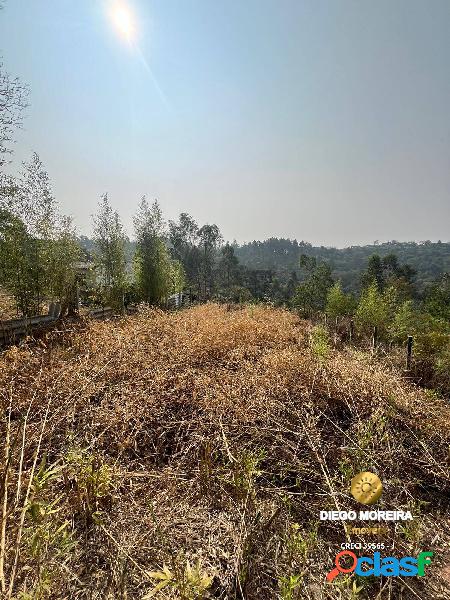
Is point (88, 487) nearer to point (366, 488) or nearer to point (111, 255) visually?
point (366, 488)

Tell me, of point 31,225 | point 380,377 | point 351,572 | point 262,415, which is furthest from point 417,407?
point 31,225

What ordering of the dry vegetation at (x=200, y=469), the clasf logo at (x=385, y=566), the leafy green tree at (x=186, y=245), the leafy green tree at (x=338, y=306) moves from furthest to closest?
1. the leafy green tree at (x=186, y=245)
2. the leafy green tree at (x=338, y=306)
3. the clasf logo at (x=385, y=566)
4. the dry vegetation at (x=200, y=469)

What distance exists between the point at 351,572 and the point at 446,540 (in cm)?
76

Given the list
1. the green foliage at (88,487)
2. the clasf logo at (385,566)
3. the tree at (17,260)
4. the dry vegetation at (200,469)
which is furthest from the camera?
the tree at (17,260)

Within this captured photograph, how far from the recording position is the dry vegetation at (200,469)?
1.59 m

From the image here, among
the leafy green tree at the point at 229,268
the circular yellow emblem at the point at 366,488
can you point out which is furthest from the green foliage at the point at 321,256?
the circular yellow emblem at the point at 366,488

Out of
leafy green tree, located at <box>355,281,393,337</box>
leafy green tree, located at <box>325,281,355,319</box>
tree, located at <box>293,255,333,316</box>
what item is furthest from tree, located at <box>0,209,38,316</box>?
tree, located at <box>293,255,333,316</box>

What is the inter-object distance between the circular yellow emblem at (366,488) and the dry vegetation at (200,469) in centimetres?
6

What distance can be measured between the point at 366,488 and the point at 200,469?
1.22m

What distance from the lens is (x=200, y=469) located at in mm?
2449

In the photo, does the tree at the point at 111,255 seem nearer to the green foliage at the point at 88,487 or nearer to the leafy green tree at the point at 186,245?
the green foliage at the point at 88,487

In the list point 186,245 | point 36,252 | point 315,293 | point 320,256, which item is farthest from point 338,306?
point 320,256

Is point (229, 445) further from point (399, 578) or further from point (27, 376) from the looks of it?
point (27, 376)

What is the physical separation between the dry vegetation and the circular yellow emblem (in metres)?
0.06
